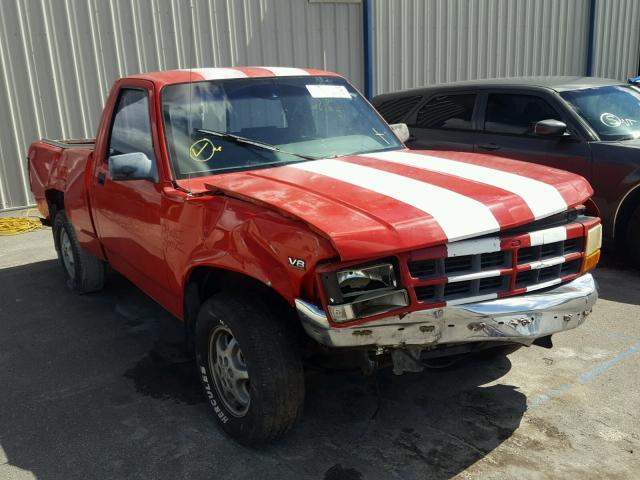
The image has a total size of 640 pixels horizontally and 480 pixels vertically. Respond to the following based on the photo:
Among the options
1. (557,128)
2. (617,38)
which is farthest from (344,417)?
(617,38)

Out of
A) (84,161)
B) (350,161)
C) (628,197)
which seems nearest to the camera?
(350,161)

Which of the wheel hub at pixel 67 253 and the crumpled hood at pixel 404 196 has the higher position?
the crumpled hood at pixel 404 196

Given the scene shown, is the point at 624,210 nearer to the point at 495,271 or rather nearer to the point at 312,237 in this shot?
the point at 495,271

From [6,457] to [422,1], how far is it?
35.9 ft

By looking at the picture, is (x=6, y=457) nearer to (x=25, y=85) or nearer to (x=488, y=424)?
(x=488, y=424)

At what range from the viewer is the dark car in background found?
18.0 feet

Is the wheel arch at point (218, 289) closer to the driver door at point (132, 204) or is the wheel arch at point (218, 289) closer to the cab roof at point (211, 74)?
the driver door at point (132, 204)

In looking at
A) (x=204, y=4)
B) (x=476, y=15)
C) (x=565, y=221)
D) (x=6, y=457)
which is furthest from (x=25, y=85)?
(x=476, y=15)

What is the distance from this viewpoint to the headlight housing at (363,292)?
97.3 inches

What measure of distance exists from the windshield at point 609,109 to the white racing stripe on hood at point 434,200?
11.3 feet

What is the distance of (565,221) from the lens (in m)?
3.05

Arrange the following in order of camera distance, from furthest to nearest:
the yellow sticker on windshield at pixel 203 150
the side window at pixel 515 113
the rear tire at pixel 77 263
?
the side window at pixel 515 113, the rear tire at pixel 77 263, the yellow sticker on windshield at pixel 203 150

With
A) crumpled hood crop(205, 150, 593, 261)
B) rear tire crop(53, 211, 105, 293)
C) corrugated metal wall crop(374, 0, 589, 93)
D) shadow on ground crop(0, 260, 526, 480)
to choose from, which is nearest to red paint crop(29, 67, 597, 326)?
crumpled hood crop(205, 150, 593, 261)

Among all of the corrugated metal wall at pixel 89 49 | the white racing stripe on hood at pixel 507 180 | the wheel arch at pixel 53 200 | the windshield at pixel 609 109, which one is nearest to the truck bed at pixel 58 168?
the wheel arch at pixel 53 200
